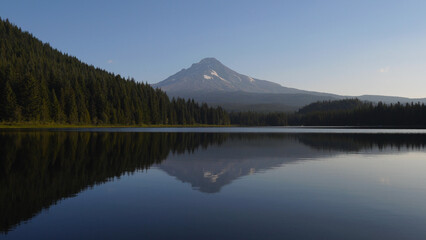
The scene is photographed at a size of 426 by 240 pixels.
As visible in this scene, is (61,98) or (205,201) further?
(61,98)

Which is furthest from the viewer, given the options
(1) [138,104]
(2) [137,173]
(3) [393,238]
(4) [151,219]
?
(1) [138,104]

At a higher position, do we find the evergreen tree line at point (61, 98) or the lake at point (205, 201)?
the evergreen tree line at point (61, 98)

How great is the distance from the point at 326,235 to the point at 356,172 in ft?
55.3

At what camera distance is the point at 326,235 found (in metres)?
11.1

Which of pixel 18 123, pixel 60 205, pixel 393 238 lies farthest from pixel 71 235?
pixel 18 123

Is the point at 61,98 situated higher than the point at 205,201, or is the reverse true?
the point at 61,98

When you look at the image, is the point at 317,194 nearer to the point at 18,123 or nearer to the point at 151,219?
the point at 151,219

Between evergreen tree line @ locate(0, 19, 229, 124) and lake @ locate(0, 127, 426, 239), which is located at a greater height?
evergreen tree line @ locate(0, 19, 229, 124)

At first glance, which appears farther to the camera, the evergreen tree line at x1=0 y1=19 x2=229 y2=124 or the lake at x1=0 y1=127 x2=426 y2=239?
the evergreen tree line at x1=0 y1=19 x2=229 y2=124

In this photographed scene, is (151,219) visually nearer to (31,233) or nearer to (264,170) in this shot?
(31,233)

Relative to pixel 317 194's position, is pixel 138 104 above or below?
above

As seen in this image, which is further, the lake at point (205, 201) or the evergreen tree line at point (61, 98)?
the evergreen tree line at point (61, 98)

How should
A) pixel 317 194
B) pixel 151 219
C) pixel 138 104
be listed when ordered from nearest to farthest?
pixel 151 219 < pixel 317 194 < pixel 138 104

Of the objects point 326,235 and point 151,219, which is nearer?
point 326,235
